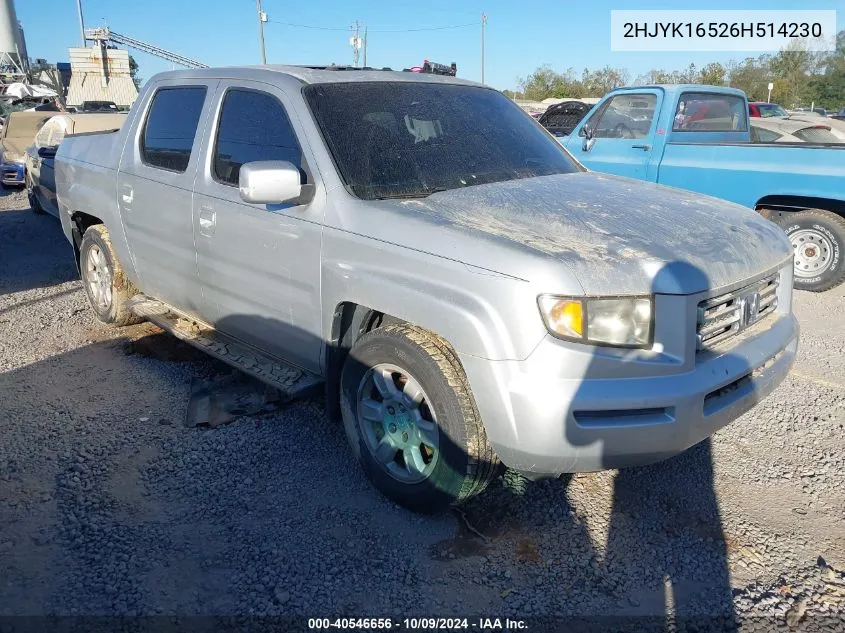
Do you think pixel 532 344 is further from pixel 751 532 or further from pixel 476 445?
pixel 751 532

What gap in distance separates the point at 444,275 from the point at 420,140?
1152 mm

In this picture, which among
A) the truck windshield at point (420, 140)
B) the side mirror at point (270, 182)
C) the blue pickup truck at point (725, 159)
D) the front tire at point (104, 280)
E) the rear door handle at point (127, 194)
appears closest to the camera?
the side mirror at point (270, 182)

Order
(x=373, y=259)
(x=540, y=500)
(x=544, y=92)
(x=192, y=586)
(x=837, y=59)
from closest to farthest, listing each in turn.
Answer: (x=192, y=586)
(x=373, y=259)
(x=540, y=500)
(x=837, y=59)
(x=544, y=92)

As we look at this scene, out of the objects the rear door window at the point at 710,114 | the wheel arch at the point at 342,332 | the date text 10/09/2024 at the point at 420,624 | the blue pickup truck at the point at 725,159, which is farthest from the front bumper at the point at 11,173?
the date text 10/09/2024 at the point at 420,624

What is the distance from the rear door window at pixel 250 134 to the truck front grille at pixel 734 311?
200 cm

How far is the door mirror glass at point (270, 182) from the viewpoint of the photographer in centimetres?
299

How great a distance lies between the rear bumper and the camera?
241 cm

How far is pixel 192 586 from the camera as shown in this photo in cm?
265

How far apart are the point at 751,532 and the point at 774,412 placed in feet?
4.42

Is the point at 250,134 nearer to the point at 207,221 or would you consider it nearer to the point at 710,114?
the point at 207,221

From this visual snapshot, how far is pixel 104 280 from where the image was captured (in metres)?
5.38

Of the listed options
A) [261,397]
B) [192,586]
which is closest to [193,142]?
[261,397]

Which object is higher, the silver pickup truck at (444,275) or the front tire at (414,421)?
the silver pickup truck at (444,275)

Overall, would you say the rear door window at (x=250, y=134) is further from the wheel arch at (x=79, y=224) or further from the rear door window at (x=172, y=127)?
the wheel arch at (x=79, y=224)
